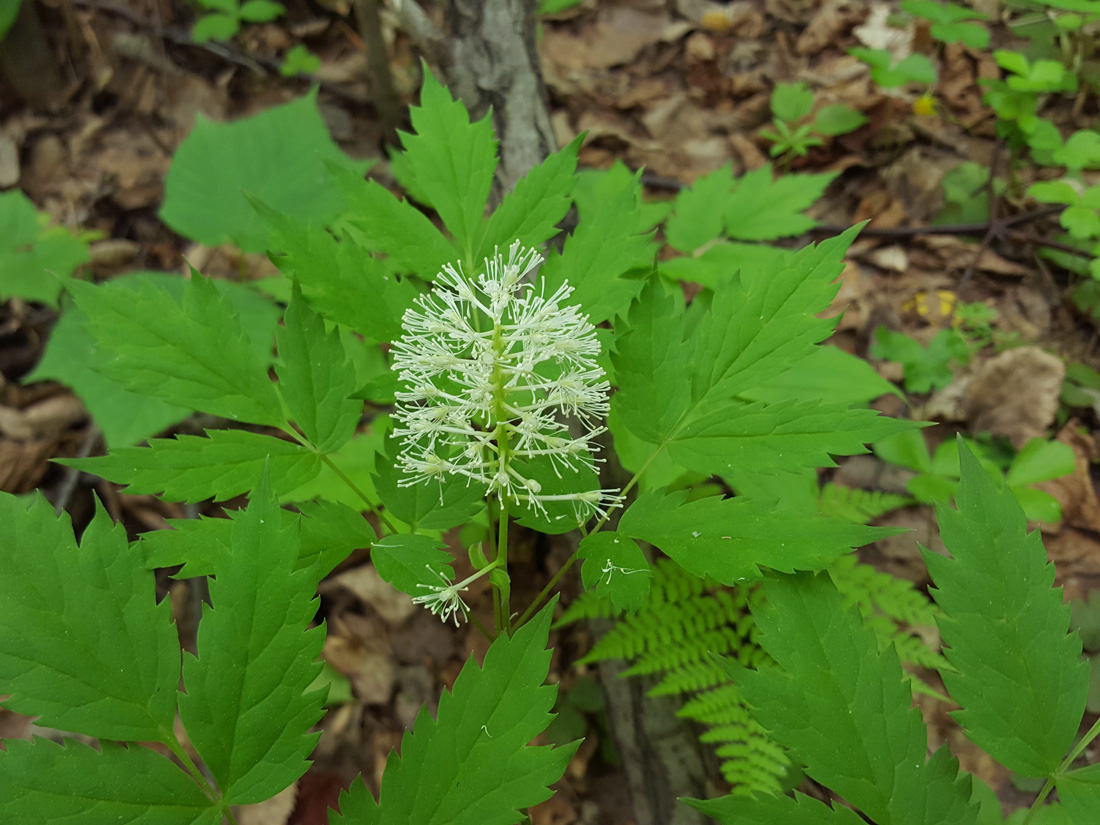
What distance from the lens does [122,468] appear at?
1180 mm

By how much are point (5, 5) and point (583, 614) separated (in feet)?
14.1

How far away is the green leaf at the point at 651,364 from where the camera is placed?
120cm

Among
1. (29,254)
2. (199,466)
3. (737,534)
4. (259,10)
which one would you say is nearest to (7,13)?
(259,10)

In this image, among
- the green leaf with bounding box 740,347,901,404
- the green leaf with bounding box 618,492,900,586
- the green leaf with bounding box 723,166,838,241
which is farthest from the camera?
the green leaf with bounding box 723,166,838,241

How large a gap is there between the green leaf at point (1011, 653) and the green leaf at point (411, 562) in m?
0.80

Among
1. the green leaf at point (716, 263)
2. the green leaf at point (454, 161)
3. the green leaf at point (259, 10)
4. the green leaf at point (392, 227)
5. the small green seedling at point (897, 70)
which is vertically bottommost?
the green leaf at point (716, 263)

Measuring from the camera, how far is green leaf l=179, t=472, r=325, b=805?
0.98 metres

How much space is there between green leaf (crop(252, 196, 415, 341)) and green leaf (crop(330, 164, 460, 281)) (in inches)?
2.4

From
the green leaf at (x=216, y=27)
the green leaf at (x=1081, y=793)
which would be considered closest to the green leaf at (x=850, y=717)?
the green leaf at (x=1081, y=793)

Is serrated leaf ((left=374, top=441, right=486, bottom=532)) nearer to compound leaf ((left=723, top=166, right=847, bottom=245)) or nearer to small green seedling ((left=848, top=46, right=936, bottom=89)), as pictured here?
compound leaf ((left=723, top=166, right=847, bottom=245))

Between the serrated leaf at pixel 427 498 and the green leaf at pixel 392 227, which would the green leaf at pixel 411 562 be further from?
the green leaf at pixel 392 227

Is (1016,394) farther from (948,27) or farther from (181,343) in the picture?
(181,343)

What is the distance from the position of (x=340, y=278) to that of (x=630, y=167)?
9.02ft

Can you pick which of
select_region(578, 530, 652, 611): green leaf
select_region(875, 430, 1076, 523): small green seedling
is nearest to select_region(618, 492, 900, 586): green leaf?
select_region(578, 530, 652, 611): green leaf
